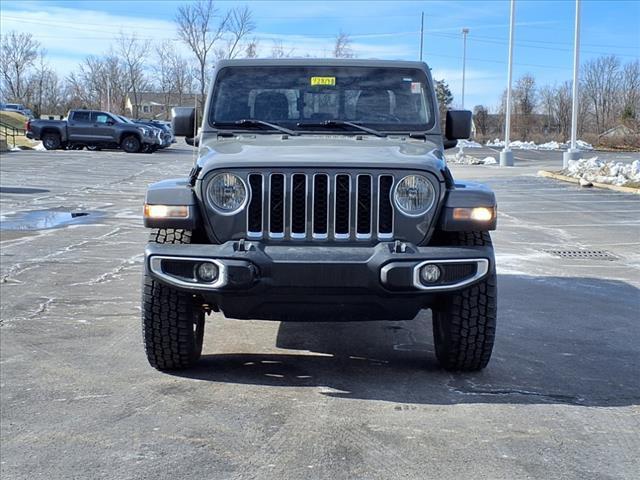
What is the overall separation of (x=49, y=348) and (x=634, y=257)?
755 centimetres

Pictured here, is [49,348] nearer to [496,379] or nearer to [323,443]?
[323,443]

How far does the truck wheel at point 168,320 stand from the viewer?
4797 millimetres

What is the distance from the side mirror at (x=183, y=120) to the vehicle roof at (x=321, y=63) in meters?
0.42

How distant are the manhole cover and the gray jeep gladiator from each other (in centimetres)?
582

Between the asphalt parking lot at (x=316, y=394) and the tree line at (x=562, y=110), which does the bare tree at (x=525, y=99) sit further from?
the asphalt parking lot at (x=316, y=394)

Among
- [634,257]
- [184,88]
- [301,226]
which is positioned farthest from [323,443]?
[184,88]

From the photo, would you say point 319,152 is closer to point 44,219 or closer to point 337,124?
point 337,124

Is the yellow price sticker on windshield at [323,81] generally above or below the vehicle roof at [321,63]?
below

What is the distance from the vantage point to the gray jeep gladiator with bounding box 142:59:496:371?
4.42m

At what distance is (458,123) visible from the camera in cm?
618

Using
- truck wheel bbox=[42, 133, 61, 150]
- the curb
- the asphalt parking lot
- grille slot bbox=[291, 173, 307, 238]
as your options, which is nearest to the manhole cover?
the asphalt parking lot

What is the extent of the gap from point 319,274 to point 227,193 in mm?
754

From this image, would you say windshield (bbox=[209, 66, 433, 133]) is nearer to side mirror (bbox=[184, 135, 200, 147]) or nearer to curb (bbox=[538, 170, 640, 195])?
side mirror (bbox=[184, 135, 200, 147])

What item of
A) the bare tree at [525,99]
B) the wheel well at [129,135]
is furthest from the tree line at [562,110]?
the wheel well at [129,135]
